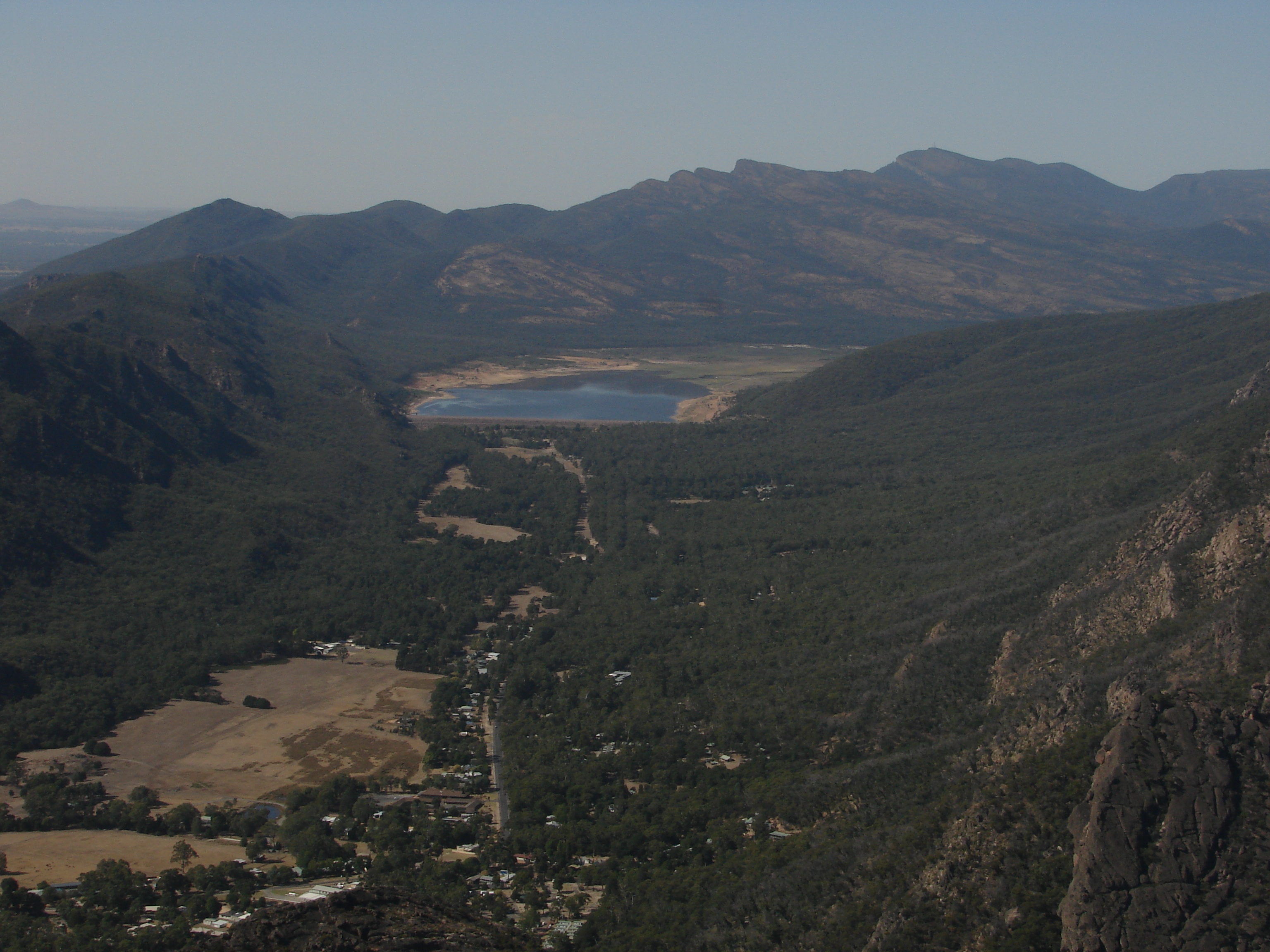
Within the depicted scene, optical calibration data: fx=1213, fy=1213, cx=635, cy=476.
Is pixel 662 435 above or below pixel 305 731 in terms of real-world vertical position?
above

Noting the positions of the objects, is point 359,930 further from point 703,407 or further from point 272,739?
point 703,407

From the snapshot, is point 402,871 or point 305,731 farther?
point 305,731

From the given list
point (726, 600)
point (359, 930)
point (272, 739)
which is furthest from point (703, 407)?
point (359, 930)

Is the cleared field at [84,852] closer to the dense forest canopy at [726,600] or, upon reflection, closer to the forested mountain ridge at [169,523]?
the dense forest canopy at [726,600]

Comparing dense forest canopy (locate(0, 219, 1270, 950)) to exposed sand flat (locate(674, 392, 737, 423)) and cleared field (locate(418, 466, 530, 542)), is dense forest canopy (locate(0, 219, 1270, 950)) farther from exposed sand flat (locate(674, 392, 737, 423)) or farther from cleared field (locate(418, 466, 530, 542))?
exposed sand flat (locate(674, 392, 737, 423))

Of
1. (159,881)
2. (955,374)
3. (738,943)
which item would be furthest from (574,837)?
(955,374)

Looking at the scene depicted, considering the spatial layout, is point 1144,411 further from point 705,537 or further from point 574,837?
point 574,837
